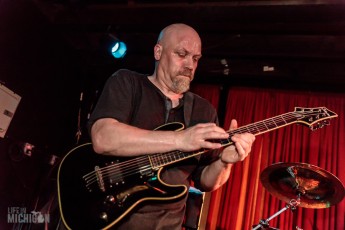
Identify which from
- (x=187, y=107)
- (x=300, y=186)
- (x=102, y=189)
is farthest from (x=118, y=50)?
(x=102, y=189)

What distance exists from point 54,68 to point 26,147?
182 cm

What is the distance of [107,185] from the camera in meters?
2.01

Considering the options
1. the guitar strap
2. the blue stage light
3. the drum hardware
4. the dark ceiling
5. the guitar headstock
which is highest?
the dark ceiling

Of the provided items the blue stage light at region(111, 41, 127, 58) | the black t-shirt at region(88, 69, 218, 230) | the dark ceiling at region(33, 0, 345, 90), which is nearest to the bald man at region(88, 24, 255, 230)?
the black t-shirt at region(88, 69, 218, 230)

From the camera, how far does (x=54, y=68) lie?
6.43 m

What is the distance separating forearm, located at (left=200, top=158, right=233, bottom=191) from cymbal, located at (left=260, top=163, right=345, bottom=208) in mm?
1157

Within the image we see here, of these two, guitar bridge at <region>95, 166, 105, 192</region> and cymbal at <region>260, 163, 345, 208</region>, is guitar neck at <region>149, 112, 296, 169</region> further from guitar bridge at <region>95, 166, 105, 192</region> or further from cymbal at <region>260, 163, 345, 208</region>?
cymbal at <region>260, 163, 345, 208</region>

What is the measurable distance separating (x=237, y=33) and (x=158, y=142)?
4.01 meters

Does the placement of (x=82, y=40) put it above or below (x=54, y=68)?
above

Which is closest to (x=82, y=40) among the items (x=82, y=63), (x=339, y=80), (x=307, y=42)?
(x=82, y=63)

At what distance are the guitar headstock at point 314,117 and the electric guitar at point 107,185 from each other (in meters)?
0.72

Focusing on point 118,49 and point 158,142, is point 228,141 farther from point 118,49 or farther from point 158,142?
point 118,49

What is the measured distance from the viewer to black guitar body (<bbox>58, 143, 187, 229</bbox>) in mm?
Answer: 1880

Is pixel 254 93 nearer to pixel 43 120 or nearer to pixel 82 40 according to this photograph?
pixel 82 40
